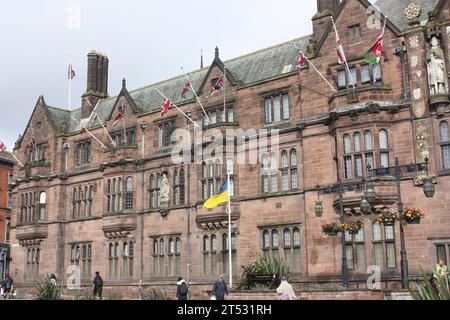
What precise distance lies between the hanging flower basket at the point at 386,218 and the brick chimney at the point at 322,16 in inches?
464

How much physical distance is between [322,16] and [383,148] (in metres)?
9.59

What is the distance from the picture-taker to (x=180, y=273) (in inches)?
1347

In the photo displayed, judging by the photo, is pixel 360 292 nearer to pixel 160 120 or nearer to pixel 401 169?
pixel 401 169

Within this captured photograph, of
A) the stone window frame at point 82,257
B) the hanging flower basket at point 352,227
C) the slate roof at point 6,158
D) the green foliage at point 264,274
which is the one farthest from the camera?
the slate roof at point 6,158

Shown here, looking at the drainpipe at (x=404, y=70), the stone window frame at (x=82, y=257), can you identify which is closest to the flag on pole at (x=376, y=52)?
the drainpipe at (x=404, y=70)

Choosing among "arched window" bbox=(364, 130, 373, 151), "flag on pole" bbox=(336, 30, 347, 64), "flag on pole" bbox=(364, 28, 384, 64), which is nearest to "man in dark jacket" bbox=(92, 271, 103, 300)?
"arched window" bbox=(364, 130, 373, 151)

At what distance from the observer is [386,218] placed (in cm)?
2416

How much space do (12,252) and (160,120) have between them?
62.5 ft

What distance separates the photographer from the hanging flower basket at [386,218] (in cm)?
2407

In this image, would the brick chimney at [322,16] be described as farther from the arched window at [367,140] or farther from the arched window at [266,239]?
the arched window at [266,239]

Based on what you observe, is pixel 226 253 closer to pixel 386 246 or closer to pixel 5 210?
pixel 386 246

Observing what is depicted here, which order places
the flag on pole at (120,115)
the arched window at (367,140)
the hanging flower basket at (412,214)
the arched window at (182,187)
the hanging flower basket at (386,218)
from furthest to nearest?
the flag on pole at (120,115) < the arched window at (182,187) < the arched window at (367,140) < the hanging flower basket at (386,218) < the hanging flower basket at (412,214)

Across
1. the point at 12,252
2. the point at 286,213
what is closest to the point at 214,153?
the point at 286,213

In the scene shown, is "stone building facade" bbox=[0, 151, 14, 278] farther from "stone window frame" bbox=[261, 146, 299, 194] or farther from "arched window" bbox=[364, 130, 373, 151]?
"arched window" bbox=[364, 130, 373, 151]
